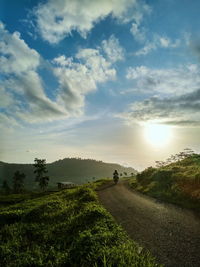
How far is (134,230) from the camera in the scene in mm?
12250

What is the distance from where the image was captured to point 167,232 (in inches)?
452

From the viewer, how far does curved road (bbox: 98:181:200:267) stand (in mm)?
8453

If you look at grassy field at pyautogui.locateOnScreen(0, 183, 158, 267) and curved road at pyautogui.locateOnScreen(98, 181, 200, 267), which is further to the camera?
curved road at pyautogui.locateOnScreen(98, 181, 200, 267)

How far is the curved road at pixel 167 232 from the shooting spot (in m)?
8.45

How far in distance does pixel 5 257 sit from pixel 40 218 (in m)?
7.45

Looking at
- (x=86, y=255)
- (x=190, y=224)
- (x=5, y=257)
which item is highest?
(x=190, y=224)

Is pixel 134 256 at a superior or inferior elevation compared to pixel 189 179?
inferior

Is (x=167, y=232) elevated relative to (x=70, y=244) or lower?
elevated

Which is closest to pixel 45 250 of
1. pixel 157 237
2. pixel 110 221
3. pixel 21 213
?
pixel 110 221

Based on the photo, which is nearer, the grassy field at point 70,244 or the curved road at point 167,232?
the grassy field at point 70,244

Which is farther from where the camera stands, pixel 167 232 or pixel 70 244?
pixel 167 232

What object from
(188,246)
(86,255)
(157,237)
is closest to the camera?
(86,255)

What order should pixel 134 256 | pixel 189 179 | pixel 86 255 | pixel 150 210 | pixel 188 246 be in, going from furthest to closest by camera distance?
pixel 189 179 → pixel 150 210 → pixel 188 246 → pixel 86 255 → pixel 134 256

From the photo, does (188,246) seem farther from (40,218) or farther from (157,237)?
(40,218)
